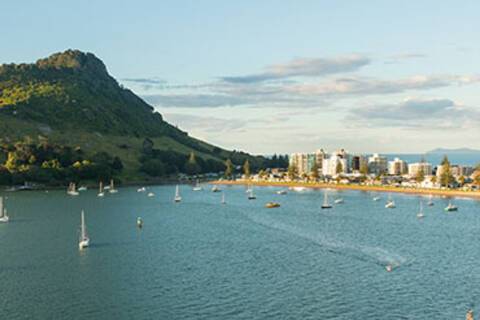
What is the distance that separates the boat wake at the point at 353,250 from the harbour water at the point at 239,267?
191 mm

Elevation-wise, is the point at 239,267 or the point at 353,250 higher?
the point at 353,250

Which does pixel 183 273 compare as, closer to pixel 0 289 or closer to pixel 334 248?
pixel 0 289

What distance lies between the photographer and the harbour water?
60.9 m

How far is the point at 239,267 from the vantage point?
80.0 m

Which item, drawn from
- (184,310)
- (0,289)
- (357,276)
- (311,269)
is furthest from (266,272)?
(0,289)

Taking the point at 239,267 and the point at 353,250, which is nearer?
the point at 239,267

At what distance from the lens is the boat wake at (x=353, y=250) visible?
279 ft

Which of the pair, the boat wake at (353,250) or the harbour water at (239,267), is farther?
the boat wake at (353,250)

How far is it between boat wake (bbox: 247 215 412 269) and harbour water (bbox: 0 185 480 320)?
0.19 metres

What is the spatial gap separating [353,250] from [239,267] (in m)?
22.8

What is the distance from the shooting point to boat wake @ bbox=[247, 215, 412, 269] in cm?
8501

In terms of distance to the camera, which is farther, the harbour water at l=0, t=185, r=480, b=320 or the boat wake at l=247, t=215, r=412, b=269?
the boat wake at l=247, t=215, r=412, b=269

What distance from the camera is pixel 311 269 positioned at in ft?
258

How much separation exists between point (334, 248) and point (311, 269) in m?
18.1
